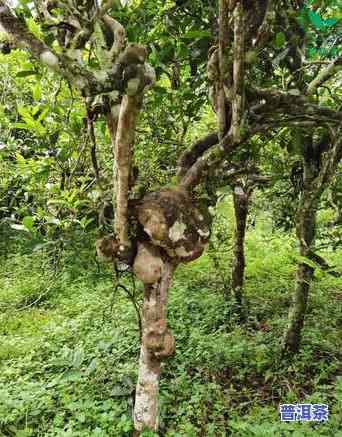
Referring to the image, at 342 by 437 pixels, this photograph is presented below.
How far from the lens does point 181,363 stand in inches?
129

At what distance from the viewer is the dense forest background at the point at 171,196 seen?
1754 mm

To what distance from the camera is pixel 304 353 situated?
128 inches

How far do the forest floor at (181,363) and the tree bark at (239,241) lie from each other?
0.70ft

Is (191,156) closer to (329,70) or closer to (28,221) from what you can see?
(329,70)

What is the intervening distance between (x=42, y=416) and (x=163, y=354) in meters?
1.26

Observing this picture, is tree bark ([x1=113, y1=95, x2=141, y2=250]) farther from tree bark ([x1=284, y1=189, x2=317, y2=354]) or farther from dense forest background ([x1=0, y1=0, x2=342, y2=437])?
tree bark ([x1=284, y1=189, x2=317, y2=354])

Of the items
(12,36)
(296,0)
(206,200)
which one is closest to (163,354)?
(206,200)

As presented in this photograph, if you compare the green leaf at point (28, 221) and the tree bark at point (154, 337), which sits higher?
Answer: the green leaf at point (28, 221)

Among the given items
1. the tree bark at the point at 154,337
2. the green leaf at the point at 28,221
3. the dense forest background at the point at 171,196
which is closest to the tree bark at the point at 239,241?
the dense forest background at the point at 171,196

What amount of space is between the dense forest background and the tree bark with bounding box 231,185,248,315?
22mm

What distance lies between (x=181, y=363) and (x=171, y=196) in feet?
6.02

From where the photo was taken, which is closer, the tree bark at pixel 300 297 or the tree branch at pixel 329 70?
the tree branch at pixel 329 70

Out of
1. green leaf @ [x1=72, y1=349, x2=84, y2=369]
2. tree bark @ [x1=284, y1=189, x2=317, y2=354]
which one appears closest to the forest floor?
green leaf @ [x1=72, y1=349, x2=84, y2=369]

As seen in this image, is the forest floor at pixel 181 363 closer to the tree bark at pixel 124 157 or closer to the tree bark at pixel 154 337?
the tree bark at pixel 154 337
